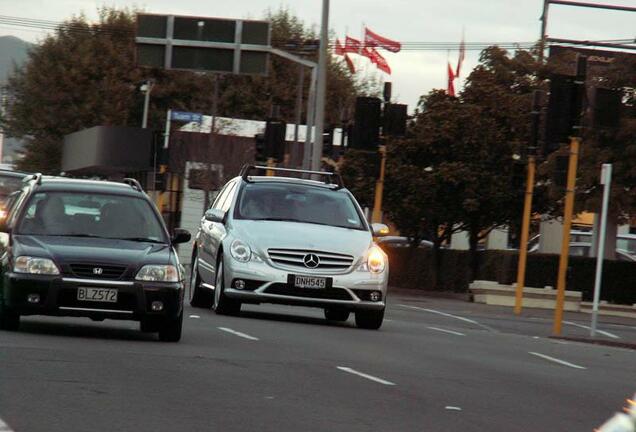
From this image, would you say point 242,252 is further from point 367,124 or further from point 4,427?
point 367,124

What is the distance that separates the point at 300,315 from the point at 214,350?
358 inches

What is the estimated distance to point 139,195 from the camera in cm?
1694

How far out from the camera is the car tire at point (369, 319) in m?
21.1

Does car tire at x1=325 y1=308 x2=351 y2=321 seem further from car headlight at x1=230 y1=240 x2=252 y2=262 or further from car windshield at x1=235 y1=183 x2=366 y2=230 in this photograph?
car headlight at x1=230 y1=240 x2=252 y2=262

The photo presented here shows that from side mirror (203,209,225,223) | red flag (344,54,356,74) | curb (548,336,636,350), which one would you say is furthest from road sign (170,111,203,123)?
side mirror (203,209,225,223)

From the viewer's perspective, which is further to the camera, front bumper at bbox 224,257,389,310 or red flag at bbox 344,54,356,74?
red flag at bbox 344,54,356,74

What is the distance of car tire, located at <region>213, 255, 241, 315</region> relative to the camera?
2102 cm

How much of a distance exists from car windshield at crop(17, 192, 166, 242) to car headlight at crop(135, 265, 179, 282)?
79 cm

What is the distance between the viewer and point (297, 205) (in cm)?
2183

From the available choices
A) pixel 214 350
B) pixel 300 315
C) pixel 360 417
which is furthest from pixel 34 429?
pixel 300 315

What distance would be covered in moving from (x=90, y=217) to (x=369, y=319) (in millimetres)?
5777

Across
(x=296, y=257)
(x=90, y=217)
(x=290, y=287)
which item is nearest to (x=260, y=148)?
(x=296, y=257)

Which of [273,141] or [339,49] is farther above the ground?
[339,49]

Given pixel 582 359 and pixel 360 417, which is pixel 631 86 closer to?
pixel 582 359
